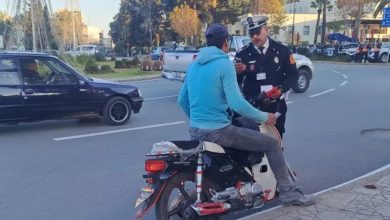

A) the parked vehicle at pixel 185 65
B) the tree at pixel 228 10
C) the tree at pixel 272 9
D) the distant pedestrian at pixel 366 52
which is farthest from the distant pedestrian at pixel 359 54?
the parked vehicle at pixel 185 65

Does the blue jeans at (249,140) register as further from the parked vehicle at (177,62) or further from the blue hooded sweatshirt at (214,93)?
the parked vehicle at (177,62)

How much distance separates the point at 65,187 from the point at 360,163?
4.09 meters

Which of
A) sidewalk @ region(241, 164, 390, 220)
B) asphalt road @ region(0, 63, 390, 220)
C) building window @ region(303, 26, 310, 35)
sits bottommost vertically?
asphalt road @ region(0, 63, 390, 220)

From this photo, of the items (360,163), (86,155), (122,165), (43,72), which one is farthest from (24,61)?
(360,163)

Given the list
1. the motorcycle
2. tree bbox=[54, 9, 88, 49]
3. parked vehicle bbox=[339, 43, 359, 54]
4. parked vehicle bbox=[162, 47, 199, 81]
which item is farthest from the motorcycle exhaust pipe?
parked vehicle bbox=[339, 43, 359, 54]

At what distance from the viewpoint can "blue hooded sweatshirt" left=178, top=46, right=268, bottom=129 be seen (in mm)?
3641

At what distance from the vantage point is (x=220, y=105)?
381 cm

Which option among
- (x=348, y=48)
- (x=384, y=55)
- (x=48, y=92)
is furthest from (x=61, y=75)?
(x=348, y=48)

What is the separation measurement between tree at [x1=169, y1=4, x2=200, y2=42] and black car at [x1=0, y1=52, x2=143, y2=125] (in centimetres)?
4370

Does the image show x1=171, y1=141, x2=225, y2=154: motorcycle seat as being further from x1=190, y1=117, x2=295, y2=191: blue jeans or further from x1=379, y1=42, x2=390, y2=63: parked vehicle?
x1=379, y1=42, x2=390, y2=63: parked vehicle

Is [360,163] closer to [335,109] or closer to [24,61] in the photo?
[335,109]

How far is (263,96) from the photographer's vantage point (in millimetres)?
4121

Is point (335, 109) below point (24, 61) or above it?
below

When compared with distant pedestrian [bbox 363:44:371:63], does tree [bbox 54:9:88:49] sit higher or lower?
higher
